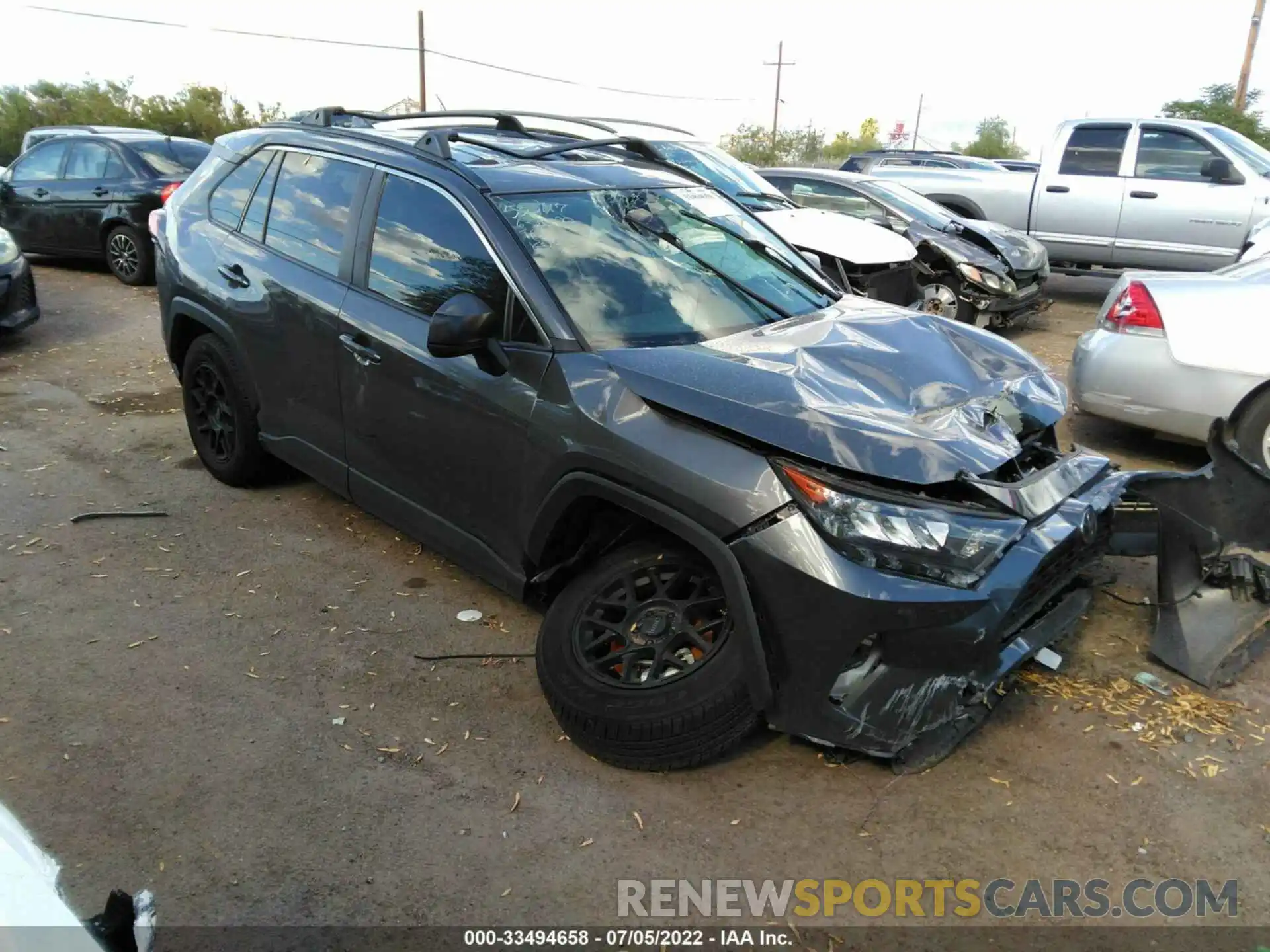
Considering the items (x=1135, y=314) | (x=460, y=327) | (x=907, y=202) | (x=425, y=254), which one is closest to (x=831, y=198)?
(x=907, y=202)

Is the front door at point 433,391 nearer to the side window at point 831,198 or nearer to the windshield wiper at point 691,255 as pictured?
the windshield wiper at point 691,255

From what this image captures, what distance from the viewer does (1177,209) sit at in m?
10.6

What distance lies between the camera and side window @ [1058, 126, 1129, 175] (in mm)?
11047

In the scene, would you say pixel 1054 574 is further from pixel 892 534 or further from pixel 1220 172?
pixel 1220 172

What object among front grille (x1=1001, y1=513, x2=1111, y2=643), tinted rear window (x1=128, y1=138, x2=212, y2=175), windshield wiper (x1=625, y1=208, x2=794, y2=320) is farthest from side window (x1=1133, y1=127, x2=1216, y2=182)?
tinted rear window (x1=128, y1=138, x2=212, y2=175)

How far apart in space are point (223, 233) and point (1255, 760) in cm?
486

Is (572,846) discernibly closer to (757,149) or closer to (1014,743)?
(1014,743)

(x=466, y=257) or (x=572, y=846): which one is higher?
(x=466, y=257)

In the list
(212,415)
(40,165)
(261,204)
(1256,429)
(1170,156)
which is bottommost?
(212,415)

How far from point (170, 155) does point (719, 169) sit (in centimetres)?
659

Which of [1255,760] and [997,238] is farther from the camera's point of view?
[997,238]

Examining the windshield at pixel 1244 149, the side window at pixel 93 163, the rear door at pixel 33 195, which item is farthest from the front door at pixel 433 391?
the windshield at pixel 1244 149

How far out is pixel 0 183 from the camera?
38.5 ft

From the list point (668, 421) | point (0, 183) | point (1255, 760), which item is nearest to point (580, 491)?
point (668, 421)
